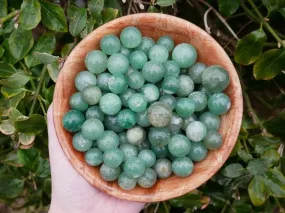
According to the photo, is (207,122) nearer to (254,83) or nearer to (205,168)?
(205,168)

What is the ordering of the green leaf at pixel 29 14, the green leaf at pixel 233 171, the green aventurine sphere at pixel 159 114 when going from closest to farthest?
the green aventurine sphere at pixel 159 114 < the green leaf at pixel 29 14 < the green leaf at pixel 233 171

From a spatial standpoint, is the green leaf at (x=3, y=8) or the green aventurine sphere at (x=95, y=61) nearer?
the green aventurine sphere at (x=95, y=61)

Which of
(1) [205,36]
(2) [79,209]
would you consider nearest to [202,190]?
(2) [79,209]

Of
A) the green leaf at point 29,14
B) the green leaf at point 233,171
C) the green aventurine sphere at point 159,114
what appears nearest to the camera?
the green aventurine sphere at point 159,114

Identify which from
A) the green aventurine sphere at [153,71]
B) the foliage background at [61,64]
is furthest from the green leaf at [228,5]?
the green aventurine sphere at [153,71]

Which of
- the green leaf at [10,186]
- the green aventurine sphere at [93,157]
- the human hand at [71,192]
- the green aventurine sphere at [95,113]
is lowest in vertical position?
the green leaf at [10,186]

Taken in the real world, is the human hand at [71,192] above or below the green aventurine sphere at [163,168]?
below

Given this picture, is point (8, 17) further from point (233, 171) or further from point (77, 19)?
point (233, 171)

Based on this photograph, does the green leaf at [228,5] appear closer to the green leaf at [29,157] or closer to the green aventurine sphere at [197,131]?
the green aventurine sphere at [197,131]
